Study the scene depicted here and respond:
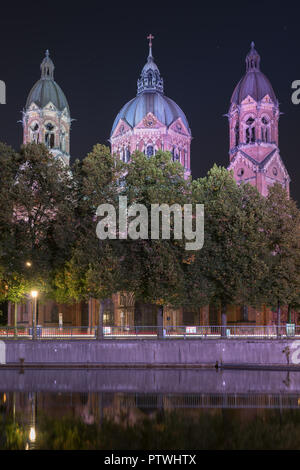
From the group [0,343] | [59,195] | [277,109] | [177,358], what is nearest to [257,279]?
[177,358]

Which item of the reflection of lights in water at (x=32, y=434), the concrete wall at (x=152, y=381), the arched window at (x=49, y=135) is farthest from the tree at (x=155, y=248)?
the arched window at (x=49, y=135)

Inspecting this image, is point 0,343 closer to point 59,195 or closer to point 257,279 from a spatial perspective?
point 59,195

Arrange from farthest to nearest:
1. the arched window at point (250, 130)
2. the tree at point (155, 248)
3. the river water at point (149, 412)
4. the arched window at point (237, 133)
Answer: the arched window at point (237, 133)
the arched window at point (250, 130)
the tree at point (155, 248)
the river water at point (149, 412)

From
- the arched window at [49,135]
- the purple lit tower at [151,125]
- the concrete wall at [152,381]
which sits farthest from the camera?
the purple lit tower at [151,125]

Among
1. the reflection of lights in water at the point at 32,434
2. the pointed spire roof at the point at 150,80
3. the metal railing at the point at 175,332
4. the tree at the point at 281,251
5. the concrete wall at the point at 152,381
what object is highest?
the pointed spire roof at the point at 150,80

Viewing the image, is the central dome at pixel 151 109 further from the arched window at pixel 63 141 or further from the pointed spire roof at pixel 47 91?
the pointed spire roof at pixel 47 91

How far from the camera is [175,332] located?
47.9 meters

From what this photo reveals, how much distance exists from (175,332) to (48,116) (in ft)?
154

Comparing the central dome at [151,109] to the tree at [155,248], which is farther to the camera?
the central dome at [151,109]

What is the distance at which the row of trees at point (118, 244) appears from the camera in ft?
151

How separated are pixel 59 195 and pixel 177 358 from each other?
14618 millimetres

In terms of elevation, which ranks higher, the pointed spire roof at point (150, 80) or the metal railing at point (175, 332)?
the pointed spire roof at point (150, 80)

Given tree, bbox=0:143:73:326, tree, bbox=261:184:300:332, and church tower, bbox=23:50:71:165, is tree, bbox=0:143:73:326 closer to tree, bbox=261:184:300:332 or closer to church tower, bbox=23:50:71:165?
tree, bbox=261:184:300:332

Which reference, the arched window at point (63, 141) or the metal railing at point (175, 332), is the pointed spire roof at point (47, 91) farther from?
the metal railing at point (175, 332)
